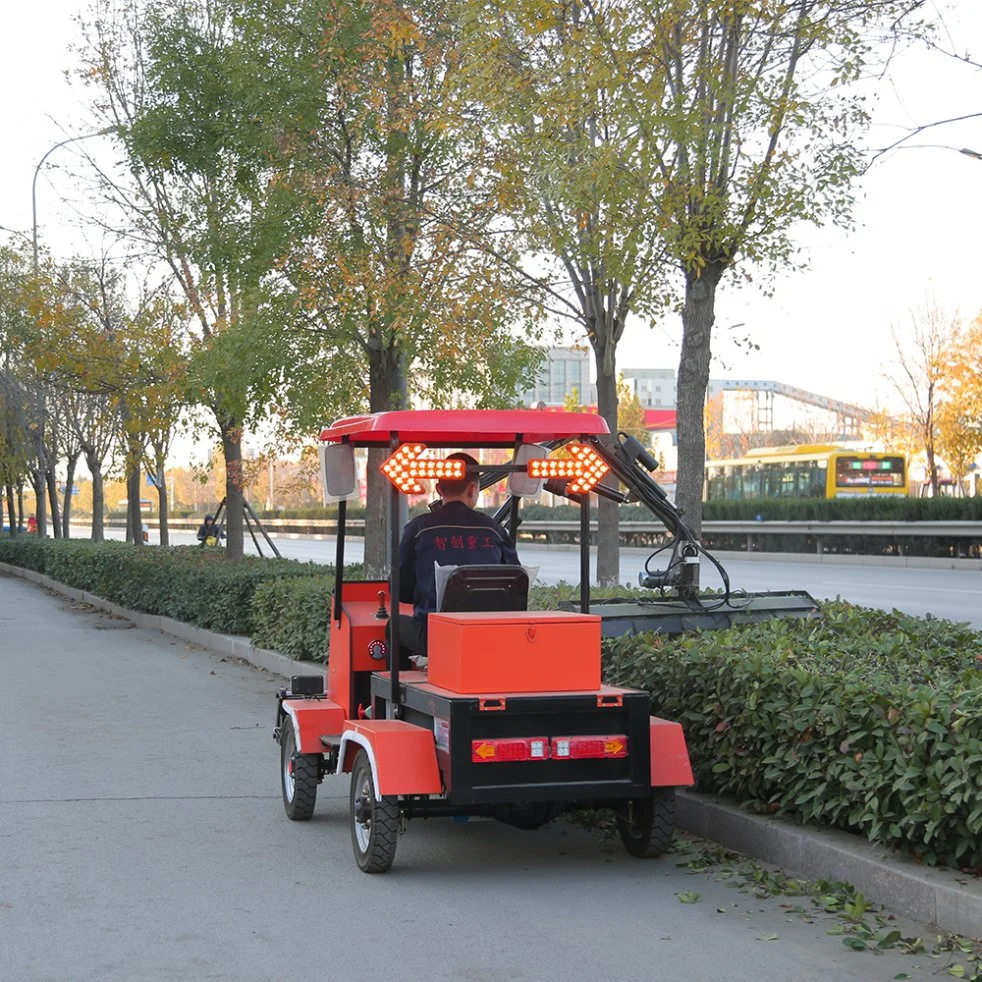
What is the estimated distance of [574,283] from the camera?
15.9m

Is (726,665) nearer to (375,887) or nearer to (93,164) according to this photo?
(375,887)

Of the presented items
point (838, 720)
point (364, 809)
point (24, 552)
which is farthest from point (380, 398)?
point (24, 552)

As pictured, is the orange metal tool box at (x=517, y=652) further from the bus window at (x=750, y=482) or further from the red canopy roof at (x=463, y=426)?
the bus window at (x=750, y=482)

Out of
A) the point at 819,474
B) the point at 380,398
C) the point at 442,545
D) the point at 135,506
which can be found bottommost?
the point at 442,545

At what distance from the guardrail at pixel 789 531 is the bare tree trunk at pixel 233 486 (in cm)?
1859

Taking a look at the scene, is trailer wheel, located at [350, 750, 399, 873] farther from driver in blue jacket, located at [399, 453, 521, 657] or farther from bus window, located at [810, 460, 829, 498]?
bus window, located at [810, 460, 829, 498]

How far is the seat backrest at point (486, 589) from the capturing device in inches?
271

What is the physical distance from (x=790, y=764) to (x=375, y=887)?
6.47ft

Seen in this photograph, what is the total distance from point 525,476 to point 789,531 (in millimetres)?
33530

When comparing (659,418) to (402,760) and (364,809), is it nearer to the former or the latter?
(364,809)

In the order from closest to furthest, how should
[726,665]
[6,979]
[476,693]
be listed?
[6,979], [476,693], [726,665]

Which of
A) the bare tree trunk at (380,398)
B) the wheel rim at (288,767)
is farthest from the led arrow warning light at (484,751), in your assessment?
the bare tree trunk at (380,398)

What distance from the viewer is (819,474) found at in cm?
4762

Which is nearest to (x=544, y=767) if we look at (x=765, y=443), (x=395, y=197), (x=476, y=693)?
(x=476, y=693)
